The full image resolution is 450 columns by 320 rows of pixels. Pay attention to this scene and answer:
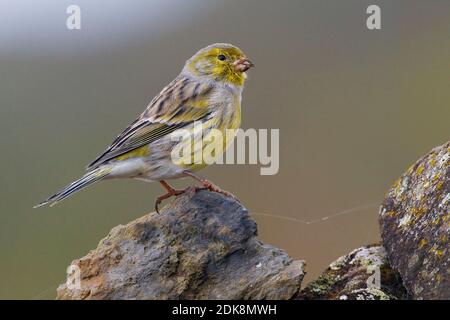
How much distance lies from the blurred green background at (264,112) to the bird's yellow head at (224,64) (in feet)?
6.28

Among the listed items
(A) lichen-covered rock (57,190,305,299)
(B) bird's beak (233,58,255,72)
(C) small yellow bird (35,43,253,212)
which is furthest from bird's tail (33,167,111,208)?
(B) bird's beak (233,58,255,72)

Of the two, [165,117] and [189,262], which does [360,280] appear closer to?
[189,262]

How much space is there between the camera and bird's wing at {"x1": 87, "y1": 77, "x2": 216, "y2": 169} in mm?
6730

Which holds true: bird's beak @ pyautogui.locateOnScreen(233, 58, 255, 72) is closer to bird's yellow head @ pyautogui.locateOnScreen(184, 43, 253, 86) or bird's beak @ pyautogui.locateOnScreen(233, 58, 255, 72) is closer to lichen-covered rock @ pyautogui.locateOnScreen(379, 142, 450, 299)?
bird's yellow head @ pyautogui.locateOnScreen(184, 43, 253, 86)

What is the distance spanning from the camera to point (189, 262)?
566cm

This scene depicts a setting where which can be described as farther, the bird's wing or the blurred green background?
the blurred green background

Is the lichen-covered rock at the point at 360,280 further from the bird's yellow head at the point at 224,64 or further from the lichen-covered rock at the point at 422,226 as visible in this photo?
the bird's yellow head at the point at 224,64

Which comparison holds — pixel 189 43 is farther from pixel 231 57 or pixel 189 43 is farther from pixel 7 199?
pixel 231 57

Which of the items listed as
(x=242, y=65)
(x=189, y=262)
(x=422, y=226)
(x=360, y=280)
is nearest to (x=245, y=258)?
(x=189, y=262)

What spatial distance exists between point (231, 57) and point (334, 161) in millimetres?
4556

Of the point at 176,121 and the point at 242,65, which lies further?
the point at 242,65

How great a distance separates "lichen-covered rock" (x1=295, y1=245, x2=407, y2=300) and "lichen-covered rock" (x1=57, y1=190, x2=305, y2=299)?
0.31m

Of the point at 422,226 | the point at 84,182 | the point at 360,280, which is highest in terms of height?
the point at 84,182

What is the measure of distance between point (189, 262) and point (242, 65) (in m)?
2.20
